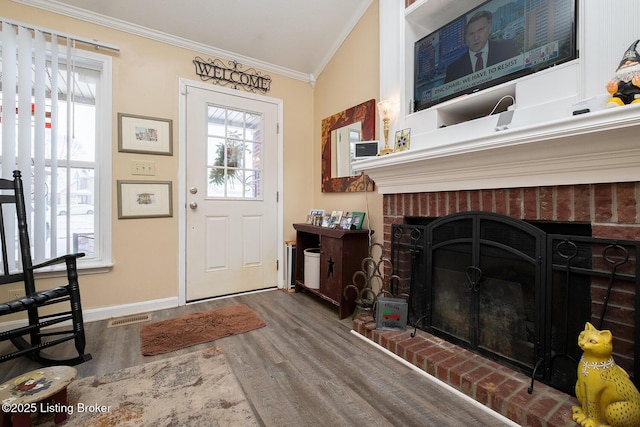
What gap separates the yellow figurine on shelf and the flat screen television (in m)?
0.23

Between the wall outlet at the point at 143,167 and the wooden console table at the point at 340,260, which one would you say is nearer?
the wooden console table at the point at 340,260

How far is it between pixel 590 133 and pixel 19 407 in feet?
7.78

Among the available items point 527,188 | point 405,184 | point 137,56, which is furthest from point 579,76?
point 137,56

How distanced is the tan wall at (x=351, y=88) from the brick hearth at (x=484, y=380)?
0.91 metres

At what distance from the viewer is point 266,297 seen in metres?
2.83

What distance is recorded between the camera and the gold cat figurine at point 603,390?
97 centimetres

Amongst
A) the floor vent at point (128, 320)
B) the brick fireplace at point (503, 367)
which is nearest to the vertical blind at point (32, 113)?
the floor vent at point (128, 320)

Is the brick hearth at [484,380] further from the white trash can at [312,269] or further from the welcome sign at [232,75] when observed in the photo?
the welcome sign at [232,75]

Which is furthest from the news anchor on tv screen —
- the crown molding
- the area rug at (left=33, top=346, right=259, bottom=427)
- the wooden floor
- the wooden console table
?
the area rug at (left=33, top=346, right=259, bottom=427)

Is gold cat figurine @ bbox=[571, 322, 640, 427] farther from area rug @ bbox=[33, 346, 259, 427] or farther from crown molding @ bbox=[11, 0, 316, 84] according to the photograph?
crown molding @ bbox=[11, 0, 316, 84]

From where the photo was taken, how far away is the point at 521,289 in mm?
1405

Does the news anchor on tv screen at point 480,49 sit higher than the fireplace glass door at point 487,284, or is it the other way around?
the news anchor on tv screen at point 480,49

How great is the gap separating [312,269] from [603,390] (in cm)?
202

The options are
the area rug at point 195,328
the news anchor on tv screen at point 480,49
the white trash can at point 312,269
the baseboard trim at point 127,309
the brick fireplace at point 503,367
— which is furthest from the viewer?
the white trash can at point 312,269
